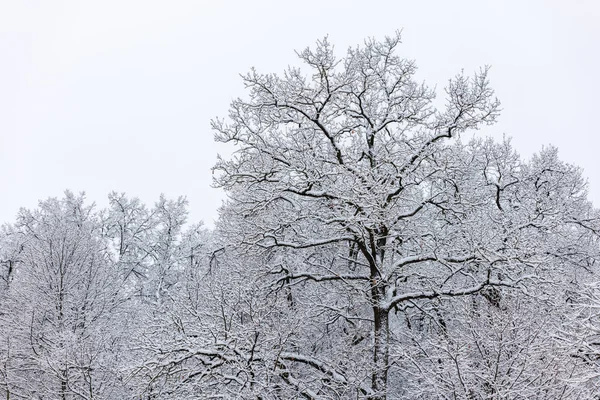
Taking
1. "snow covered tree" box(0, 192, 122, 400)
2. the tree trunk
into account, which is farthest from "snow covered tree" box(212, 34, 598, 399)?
"snow covered tree" box(0, 192, 122, 400)

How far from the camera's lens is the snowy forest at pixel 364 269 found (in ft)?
30.2

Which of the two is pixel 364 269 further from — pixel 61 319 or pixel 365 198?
pixel 61 319

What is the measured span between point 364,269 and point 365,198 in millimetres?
4996

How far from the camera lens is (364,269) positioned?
14609 mm

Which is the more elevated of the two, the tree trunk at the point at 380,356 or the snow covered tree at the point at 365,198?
the snow covered tree at the point at 365,198

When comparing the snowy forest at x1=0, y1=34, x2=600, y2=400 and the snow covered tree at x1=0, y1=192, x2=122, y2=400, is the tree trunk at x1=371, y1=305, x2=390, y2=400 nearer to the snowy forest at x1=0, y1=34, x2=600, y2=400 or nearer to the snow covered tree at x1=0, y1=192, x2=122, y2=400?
the snowy forest at x1=0, y1=34, x2=600, y2=400

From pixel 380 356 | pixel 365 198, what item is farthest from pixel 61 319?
pixel 365 198

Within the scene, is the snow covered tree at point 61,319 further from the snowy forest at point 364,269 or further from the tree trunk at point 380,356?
the tree trunk at point 380,356

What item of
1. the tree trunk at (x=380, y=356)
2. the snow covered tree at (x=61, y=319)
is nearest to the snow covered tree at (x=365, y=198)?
the tree trunk at (x=380, y=356)

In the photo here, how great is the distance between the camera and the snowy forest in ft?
30.2

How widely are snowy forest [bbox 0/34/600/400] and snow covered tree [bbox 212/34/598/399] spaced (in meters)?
0.05

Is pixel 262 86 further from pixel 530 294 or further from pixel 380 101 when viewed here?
pixel 530 294

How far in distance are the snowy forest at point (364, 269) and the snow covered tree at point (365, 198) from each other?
0.05 m

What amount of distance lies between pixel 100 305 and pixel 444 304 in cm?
1231
